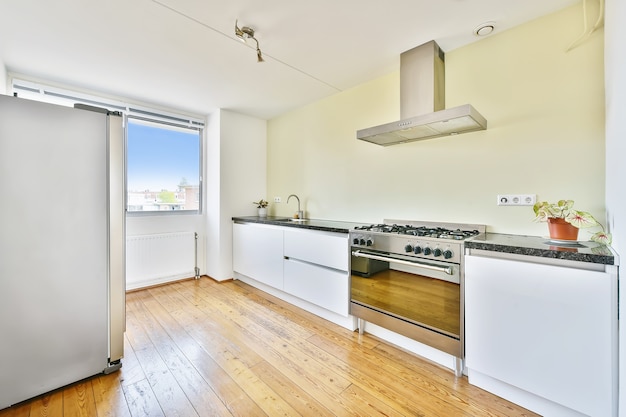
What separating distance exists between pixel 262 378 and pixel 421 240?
1.43 metres

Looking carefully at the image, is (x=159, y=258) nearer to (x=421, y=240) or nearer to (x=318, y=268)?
(x=318, y=268)

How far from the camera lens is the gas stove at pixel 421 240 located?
171 centimetres

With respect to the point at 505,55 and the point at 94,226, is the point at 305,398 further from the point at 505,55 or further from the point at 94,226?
the point at 505,55

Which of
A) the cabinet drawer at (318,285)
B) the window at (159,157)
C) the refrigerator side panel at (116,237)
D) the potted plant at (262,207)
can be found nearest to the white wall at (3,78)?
the window at (159,157)

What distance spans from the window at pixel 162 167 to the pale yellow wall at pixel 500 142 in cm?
237

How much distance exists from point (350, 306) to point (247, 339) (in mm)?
936

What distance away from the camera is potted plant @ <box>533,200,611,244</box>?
1457 millimetres

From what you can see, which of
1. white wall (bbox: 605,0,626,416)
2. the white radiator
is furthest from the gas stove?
the white radiator

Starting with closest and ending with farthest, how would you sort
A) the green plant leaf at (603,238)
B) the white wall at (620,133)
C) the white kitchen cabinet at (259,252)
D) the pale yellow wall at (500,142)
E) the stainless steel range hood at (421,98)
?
the white wall at (620,133) < the green plant leaf at (603,238) < the pale yellow wall at (500,142) < the stainless steel range hood at (421,98) < the white kitchen cabinet at (259,252)

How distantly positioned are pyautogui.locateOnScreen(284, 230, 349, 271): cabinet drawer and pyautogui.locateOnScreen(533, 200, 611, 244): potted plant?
4.48ft

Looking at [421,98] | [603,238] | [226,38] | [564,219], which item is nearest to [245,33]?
[226,38]

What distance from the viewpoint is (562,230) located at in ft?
5.04

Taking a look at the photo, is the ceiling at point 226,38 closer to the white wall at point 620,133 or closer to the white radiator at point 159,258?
the white wall at point 620,133

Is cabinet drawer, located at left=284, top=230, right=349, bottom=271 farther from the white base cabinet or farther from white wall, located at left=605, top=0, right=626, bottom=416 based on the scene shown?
white wall, located at left=605, top=0, right=626, bottom=416
